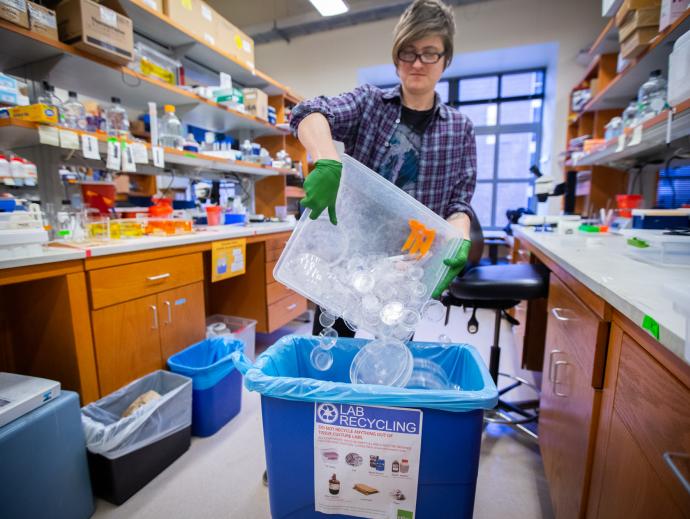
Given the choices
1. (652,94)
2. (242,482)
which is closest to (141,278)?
(242,482)

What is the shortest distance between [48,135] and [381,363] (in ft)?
4.96

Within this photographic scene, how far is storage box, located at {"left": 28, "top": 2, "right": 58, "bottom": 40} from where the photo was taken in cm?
138

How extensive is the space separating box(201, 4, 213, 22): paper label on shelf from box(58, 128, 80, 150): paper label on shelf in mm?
1459

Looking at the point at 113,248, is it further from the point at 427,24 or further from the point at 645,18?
the point at 645,18

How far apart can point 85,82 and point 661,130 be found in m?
2.84

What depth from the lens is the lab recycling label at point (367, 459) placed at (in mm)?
604

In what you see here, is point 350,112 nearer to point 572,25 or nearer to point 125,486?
point 125,486

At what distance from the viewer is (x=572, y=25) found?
3.61 m

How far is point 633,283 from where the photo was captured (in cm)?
Answer: 68

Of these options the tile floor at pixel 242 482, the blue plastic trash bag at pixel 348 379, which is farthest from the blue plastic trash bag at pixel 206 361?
the blue plastic trash bag at pixel 348 379

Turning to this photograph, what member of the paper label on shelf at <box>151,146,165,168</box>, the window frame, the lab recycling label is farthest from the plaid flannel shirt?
the window frame

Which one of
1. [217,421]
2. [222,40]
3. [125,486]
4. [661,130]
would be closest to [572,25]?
[661,130]

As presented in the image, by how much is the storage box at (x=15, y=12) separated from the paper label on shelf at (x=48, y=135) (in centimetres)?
43

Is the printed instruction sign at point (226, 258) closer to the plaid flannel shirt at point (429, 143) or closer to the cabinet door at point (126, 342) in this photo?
the cabinet door at point (126, 342)
